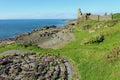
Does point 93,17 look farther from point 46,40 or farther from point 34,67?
point 34,67

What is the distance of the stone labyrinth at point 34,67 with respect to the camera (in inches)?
1736

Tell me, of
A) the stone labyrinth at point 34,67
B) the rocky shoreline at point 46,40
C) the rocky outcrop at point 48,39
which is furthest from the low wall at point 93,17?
the stone labyrinth at point 34,67

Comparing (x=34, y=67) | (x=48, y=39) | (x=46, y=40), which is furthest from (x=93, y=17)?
(x=34, y=67)

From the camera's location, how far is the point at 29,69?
160 ft

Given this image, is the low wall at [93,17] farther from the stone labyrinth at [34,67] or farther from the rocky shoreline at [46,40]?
the stone labyrinth at [34,67]

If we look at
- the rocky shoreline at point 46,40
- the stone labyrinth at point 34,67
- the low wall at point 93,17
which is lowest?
the rocky shoreline at point 46,40

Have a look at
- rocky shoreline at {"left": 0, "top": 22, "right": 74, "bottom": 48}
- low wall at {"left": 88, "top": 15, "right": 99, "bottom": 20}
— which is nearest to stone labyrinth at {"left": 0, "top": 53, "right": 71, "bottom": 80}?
rocky shoreline at {"left": 0, "top": 22, "right": 74, "bottom": 48}

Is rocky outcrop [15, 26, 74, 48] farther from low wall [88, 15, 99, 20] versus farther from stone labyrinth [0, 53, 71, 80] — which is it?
stone labyrinth [0, 53, 71, 80]

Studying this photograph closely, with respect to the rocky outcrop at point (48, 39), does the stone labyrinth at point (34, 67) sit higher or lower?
higher

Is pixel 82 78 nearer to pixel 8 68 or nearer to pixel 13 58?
pixel 8 68

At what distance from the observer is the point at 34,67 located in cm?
4978

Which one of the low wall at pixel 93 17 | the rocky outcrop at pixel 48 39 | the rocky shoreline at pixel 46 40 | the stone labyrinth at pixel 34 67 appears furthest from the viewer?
the low wall at pixel 93 17

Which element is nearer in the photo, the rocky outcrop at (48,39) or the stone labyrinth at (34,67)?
the stone labyrinth at (34,67)

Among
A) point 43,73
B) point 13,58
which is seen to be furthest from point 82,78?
point 13,58
